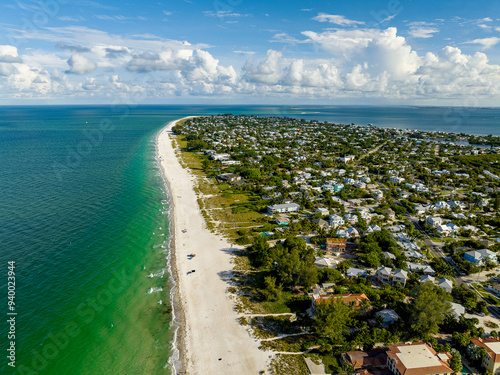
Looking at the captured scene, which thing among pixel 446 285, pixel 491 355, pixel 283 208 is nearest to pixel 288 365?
pixel 491 355

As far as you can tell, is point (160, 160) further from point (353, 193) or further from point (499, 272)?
point (499, 272)

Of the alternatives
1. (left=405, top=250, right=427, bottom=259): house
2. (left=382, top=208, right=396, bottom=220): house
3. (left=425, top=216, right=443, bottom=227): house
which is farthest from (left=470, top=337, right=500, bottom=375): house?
(left=382, top=208, right=396, bottom=220): house

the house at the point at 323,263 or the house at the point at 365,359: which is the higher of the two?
the house at the point at 323,263

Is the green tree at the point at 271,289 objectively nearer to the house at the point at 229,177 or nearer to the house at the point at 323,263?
the house at the point at 323,263

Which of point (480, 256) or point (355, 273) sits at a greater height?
point (480, 256)

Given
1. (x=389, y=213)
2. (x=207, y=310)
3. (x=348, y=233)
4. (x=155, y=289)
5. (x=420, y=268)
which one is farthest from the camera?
(x=389, y=213)

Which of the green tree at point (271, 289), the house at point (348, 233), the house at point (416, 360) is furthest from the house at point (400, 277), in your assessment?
the green tree at point (271, 289)

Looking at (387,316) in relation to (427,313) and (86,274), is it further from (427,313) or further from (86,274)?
(86,274)
